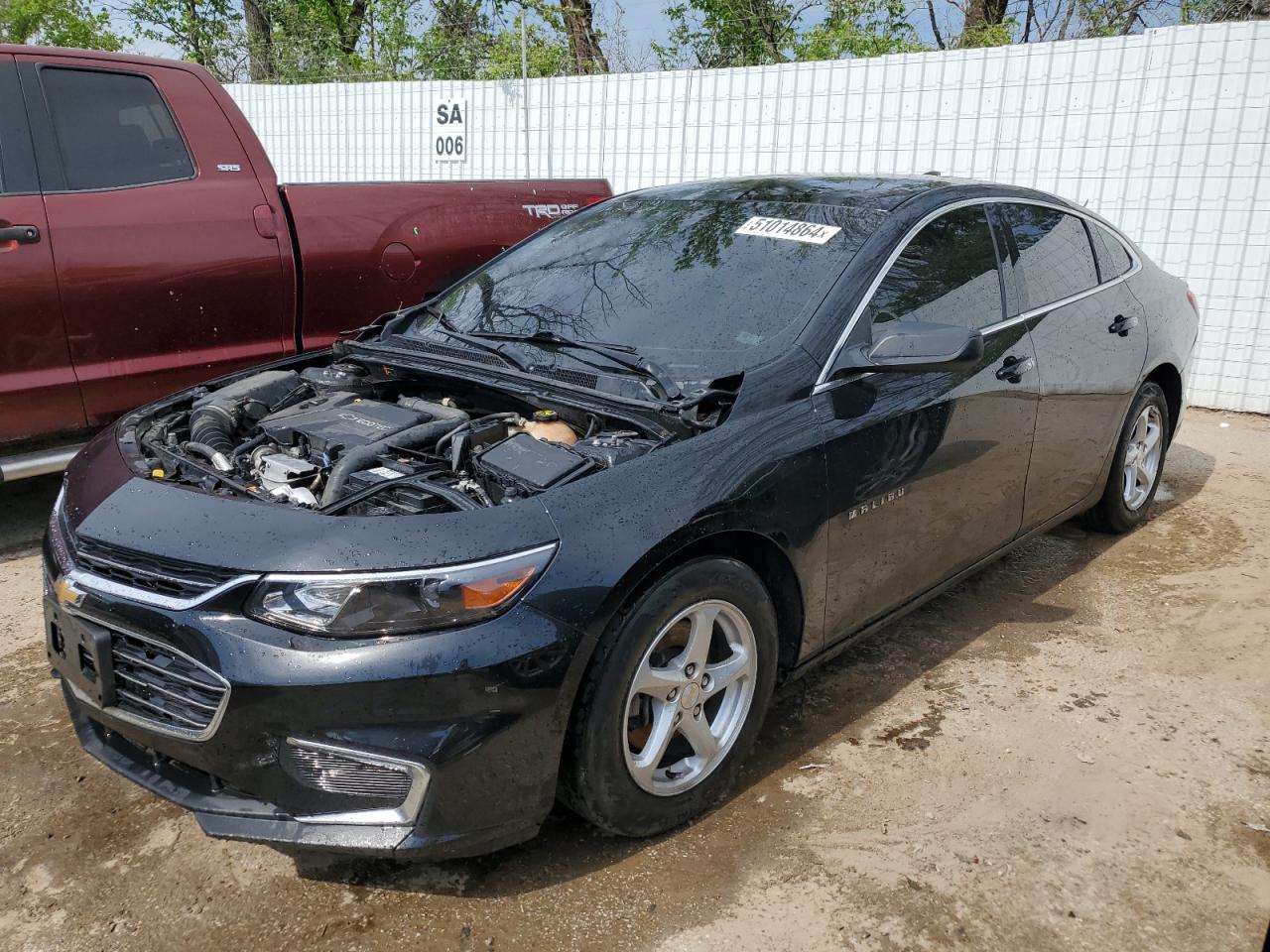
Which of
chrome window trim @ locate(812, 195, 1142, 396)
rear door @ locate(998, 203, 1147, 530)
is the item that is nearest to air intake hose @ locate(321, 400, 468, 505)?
chrome window trim @ locate(812, 195, 1142, 396)

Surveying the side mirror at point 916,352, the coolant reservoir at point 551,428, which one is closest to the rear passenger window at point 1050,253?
the side mirror at point 916,352

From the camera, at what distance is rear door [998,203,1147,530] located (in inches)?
149

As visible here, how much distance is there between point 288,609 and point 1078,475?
3.25 m

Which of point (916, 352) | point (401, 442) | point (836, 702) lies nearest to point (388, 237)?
point (401, 442)

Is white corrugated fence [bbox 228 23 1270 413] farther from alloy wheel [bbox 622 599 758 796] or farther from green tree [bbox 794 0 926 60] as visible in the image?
green tree [bbox 794 0 926 60]

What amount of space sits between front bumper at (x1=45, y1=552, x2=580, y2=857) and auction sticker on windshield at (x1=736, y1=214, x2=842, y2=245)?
1.72 m

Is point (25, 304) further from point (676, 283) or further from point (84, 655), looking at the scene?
point (676, 283)

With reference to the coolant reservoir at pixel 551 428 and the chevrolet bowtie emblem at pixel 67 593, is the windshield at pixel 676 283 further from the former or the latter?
the chevrolet bowtie emblem at pixel 67 593

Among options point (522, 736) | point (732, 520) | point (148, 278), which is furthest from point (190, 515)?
point (148, 278)

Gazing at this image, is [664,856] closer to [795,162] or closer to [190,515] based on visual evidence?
[190,515]

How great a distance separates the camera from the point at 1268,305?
695 cm

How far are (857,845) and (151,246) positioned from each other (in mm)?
3854

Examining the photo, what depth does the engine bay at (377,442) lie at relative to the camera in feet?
8.12

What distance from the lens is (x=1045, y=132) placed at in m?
7.45
